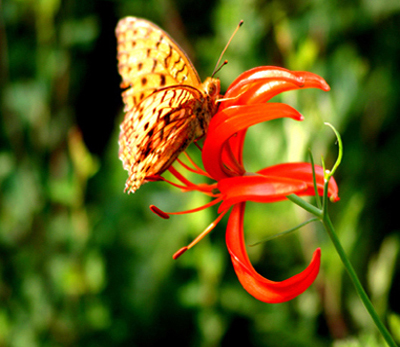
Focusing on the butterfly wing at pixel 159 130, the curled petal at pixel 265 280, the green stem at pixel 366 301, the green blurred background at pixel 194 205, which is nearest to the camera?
the green stem at pixel 366 301

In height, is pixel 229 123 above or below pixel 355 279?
above

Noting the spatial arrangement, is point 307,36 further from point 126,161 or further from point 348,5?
point 126,161

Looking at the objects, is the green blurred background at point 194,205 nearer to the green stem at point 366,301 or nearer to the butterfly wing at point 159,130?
the butterfly wing at point 159,130

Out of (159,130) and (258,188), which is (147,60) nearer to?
(159,130)

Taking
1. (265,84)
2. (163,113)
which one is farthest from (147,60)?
(265,84)

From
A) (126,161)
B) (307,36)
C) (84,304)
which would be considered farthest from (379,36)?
(84,304)

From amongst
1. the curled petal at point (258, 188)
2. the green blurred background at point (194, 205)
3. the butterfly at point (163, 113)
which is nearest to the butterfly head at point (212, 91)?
the butterfly at point (163, 113)

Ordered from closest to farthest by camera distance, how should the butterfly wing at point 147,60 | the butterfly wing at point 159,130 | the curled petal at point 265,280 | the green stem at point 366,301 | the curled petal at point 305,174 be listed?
1. the green stem at point 366,301
2. the curled petal at point 265,280
3. the curled petal at point 305,174
4. the butterfly wing at point 159,130
5. the butterfly wing at point 147,60
